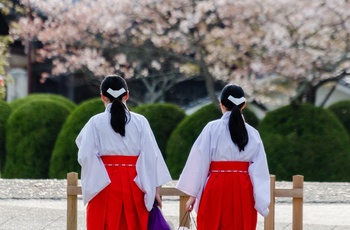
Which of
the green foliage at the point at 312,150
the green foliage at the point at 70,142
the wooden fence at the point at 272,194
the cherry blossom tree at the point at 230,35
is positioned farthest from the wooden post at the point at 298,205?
the green foliage at the point at 70,142

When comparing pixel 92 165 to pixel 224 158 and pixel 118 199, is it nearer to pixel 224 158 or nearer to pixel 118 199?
pixel 118 199

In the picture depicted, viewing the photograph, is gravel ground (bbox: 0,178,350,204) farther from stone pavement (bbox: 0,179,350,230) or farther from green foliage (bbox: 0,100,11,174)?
green foliage (bbox: 0,100,11,174)

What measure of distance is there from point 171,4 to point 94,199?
10.2 meters

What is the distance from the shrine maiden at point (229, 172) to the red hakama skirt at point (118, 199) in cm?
36

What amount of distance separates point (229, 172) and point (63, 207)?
11.7ft

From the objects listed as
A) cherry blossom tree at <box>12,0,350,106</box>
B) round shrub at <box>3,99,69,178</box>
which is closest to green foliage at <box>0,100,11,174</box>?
round shrub at <box>3,99,69,178</box>

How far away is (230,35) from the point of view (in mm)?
16266

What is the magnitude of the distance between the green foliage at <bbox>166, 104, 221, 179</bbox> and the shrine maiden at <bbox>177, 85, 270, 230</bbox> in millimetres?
7951

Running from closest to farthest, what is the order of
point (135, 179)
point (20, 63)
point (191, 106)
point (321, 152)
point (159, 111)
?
point (135, 179), point (321, 152), point (159, 111), point (191, 106), point (20, 63)

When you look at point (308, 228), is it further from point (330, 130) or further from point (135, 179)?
point (330, 130)

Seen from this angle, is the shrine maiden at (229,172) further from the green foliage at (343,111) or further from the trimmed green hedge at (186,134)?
the green foliage at (343,111)

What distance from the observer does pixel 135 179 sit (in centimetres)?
640

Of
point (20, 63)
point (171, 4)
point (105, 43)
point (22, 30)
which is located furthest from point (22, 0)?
A: point (20, 63)

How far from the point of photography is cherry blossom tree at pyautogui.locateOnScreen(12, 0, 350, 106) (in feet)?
50.6
